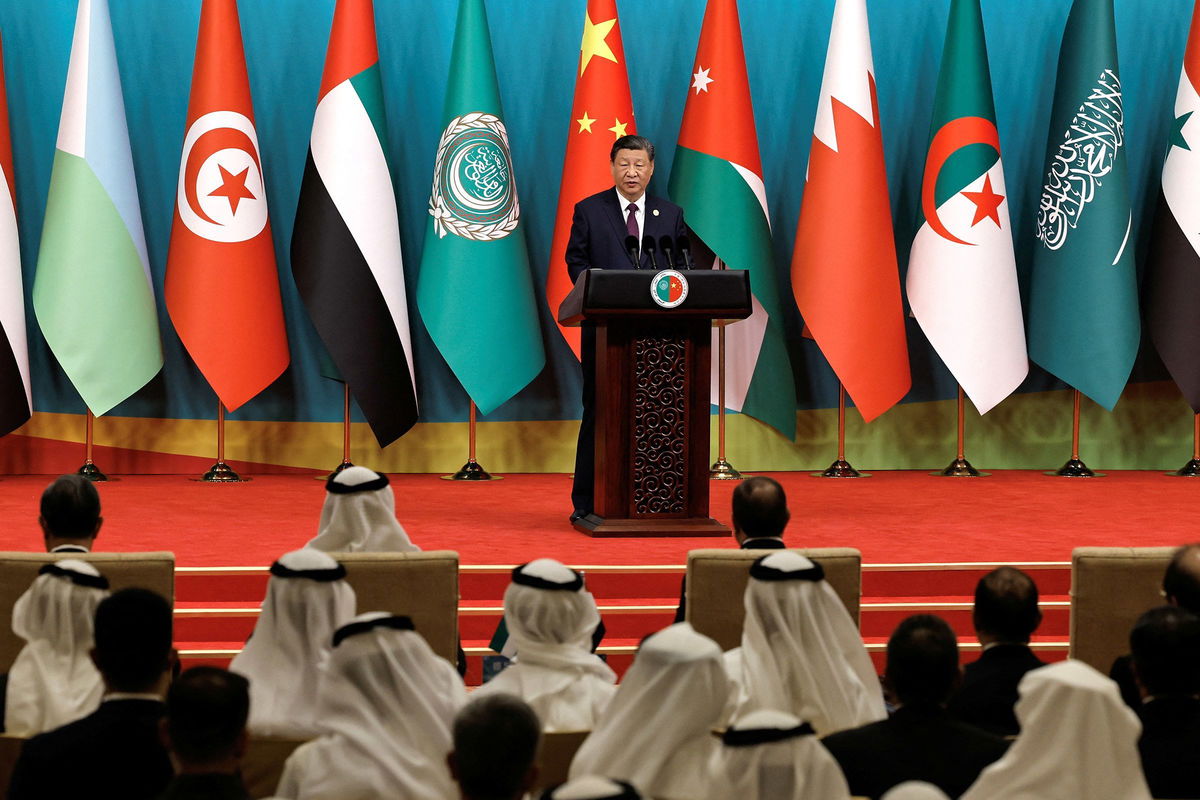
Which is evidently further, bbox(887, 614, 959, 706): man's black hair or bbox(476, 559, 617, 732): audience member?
bbox(476, 559, 617, 732): audience member

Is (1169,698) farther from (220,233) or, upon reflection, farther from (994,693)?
(220,233)

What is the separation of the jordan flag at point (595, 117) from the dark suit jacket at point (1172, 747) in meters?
5.59

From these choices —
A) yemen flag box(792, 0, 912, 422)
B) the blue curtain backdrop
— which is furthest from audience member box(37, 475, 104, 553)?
yemen flag box(792, 0, 912, 422)

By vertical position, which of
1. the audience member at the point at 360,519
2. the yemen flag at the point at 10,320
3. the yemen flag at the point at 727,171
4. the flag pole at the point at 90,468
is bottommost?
the flag pole at the point at 90,468

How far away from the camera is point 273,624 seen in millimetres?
2467

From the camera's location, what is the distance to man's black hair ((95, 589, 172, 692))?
6.75 feet

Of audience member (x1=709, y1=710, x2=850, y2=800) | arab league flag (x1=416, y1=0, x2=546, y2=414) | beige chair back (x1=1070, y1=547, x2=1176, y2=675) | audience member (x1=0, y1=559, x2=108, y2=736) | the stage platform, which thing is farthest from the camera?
arab league flag (x1=416, y1=0, x2=546, y2=414)

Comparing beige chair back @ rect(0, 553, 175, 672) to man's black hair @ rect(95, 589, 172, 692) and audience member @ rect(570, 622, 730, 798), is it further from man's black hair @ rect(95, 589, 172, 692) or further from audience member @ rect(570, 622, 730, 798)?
audience member @ rect(570, 622, 730, 798)

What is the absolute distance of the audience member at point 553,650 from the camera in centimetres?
240

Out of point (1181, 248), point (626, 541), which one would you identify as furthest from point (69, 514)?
point (1181, 248)

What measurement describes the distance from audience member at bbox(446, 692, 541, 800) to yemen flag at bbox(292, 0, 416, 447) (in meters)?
5.62

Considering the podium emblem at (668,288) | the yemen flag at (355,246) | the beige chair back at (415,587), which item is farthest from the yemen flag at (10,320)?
the beige chair back at (415,587)

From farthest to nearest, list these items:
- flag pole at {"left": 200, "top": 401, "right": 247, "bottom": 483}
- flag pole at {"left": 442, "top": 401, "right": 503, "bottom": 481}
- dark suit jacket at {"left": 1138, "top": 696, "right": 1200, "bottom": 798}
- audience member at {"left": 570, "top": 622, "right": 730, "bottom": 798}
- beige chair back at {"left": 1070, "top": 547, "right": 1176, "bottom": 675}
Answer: flag pole at {"left": 442, "top": 401, "right": 503, "bottom": 481} < flag pole at {"left": 200, "top": 401, "right": 247, "bottom": 483} < beige chair back at {"left": 1070, "top": 547, "right": 1176, "bottom": 675} < dark suit jacket at {"left": 1138, "top": 696, "right": 1200, "bottom": 798} < audience member at {"left": 570, "top": 622, "right": 730, "bottom": 798}

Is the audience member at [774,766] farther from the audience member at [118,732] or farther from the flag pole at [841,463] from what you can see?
the flag pole at [841,463]
